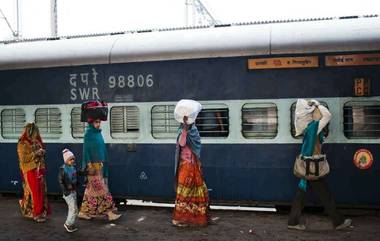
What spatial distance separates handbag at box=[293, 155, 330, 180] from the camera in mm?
6059

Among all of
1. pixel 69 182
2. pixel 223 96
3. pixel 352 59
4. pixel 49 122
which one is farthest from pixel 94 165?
pixel 352 59

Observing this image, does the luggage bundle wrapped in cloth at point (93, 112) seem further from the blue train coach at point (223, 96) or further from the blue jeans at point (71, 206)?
the blue jeans at point (71, 206)

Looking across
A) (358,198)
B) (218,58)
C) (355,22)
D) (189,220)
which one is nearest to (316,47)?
(355,22)

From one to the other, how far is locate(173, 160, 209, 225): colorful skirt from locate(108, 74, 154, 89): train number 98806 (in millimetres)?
1565

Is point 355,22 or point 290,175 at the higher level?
point 355,22

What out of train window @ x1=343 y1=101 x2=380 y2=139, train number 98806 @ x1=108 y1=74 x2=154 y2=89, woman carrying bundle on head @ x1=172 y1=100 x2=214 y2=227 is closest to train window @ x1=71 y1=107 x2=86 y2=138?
train number 98806 @ x1=108 y1=74 x2=154 y2=89

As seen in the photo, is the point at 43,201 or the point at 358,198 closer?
the point at 358,198

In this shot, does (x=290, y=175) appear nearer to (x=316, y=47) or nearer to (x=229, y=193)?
(x=229, y=193)

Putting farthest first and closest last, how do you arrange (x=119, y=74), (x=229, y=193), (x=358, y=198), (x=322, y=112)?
(x=119, y=74), (x=229, y=193), (x=358, y=198), (x=322, y=112)

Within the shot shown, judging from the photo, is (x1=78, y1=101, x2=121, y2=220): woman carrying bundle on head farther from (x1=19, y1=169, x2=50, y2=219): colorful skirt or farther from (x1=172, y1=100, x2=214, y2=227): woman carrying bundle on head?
(x1=172, y1=100, x2=214, y2=227): woman carrying bundle on head

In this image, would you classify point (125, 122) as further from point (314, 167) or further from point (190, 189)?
point (314, 167)

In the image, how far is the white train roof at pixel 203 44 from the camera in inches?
260

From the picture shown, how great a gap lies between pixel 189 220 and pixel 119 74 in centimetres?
256

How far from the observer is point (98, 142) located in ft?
22.3
